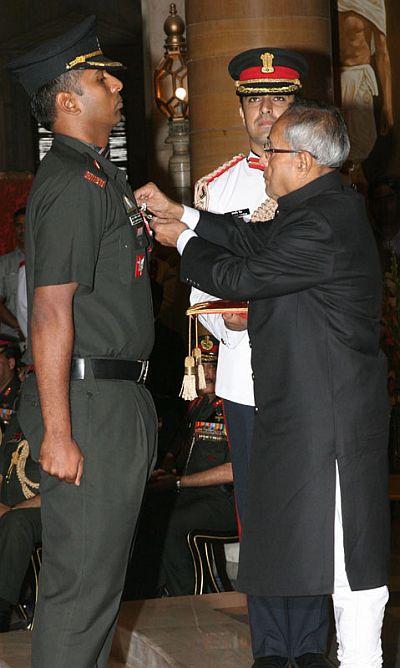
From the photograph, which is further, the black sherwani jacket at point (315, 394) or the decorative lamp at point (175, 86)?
the decorative lamp at point (175, 86)

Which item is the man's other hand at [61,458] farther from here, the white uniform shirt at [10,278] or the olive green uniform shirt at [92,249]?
the white uniform shirt at [10,278]

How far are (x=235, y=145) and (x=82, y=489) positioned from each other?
4.10 m

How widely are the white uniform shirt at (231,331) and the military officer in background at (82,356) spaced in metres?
0.68

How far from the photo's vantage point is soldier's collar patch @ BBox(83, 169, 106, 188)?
3414 mm

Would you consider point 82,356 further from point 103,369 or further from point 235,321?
point 235,321

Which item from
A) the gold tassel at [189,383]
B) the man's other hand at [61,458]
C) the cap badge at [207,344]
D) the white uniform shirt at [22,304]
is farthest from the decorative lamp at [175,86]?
the man's other hand at [61,458]

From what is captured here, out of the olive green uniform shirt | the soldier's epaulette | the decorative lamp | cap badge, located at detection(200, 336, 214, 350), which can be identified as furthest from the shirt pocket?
the decorative lamp

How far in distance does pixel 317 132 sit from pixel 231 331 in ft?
2.83

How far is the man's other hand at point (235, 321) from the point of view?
4090 millimetres

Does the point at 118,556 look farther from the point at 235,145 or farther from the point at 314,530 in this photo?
the point at 235,145

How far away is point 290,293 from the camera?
3639 mm

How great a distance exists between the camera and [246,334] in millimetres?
4242

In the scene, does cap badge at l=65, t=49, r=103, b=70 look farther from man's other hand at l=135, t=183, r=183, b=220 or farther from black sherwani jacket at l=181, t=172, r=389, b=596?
black sherwani jacket at l=181, t=172, r=389, b=596

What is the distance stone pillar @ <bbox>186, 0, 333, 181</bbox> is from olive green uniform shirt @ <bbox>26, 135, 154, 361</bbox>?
3.59 metres
